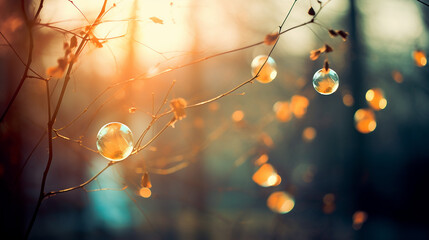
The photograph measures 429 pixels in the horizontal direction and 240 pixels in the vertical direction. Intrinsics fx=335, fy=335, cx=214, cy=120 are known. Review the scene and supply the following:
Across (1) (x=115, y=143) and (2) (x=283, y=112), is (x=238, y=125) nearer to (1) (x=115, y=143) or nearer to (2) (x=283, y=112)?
(2) (x=283, y=112)

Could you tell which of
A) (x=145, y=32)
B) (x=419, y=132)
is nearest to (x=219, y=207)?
(x=419, y=132)

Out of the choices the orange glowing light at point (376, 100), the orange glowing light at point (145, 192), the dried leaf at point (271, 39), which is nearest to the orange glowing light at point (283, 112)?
the orange glowing light at point (376, 100)

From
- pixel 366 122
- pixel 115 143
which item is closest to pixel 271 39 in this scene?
pixel 115 143

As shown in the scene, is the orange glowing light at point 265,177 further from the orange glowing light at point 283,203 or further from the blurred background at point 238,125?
the orange glowing light at point 283,203

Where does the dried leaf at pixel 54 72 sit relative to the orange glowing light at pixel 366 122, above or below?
below

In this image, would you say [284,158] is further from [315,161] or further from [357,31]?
[357,31]
